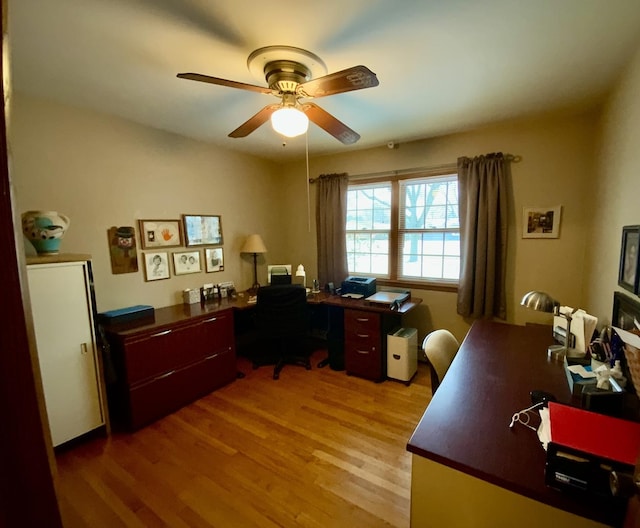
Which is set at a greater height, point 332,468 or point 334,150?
point 334,150

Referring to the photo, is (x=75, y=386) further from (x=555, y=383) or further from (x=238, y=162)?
(x=555, y=383)

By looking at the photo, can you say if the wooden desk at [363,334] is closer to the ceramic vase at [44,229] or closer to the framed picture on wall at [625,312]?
the framed picture on wall at [625,312]

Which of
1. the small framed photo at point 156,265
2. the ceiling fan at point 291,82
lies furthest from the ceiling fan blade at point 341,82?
the small framed photo at point 156,265

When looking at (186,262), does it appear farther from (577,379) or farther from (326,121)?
(577,379)

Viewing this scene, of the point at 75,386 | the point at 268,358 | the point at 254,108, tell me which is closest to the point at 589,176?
the point at 254,108

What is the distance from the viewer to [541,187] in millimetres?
2660

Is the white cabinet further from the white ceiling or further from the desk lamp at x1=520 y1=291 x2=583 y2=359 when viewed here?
the desk lamp at x1=520 y1=291 x2=583 y2=359

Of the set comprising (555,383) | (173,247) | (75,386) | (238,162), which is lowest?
(75,386)

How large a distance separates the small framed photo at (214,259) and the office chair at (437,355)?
246cm

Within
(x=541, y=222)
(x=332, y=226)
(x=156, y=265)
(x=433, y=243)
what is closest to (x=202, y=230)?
(x=156, y=265)

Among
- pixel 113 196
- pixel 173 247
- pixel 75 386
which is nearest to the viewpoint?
pixel 75 386

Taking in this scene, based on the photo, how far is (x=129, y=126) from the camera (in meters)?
2.59

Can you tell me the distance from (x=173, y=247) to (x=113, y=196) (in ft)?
2.21

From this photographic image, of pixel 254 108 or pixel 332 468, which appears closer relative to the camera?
pixel 332 468
